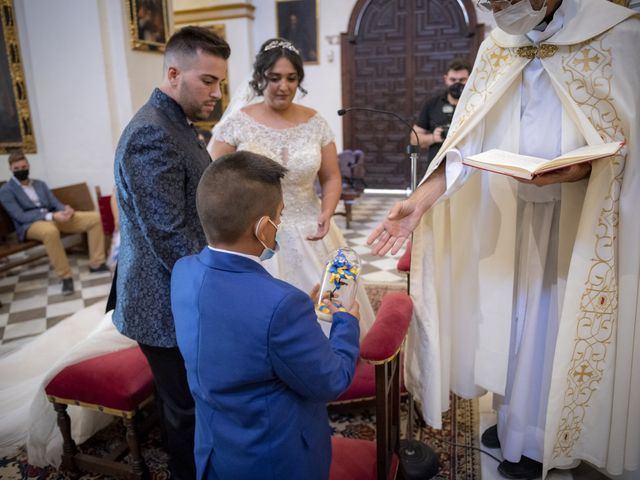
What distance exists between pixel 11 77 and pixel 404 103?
6430mm

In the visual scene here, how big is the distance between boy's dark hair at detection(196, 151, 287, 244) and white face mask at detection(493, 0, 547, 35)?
1.04 meters

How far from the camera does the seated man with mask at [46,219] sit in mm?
5348

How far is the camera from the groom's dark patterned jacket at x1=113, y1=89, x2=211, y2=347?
5.65 ft

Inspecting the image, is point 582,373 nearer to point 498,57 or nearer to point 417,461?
point 417,461

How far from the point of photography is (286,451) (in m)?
1.30

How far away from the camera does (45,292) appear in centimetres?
524

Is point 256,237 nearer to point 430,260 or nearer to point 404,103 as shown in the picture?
point 430,260

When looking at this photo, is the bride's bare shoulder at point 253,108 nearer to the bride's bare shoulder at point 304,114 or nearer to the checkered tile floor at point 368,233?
the bride's bare shoulder at point 304,114

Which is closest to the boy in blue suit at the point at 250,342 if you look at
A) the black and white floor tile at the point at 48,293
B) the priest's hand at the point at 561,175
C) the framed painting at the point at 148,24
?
the priest's hand at the point at 561,175

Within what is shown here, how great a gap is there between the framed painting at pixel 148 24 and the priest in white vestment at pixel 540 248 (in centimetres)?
532

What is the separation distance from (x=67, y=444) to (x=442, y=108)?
4.19 metres

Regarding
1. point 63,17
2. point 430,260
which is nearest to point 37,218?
point 63,17

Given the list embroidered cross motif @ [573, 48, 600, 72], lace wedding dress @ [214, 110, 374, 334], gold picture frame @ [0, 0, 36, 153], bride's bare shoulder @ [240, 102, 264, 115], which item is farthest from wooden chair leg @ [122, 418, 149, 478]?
gold picture frame @ [0, 0, 36, 153]

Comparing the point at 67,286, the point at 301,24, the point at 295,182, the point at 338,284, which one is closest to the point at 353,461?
the point at 338,284
